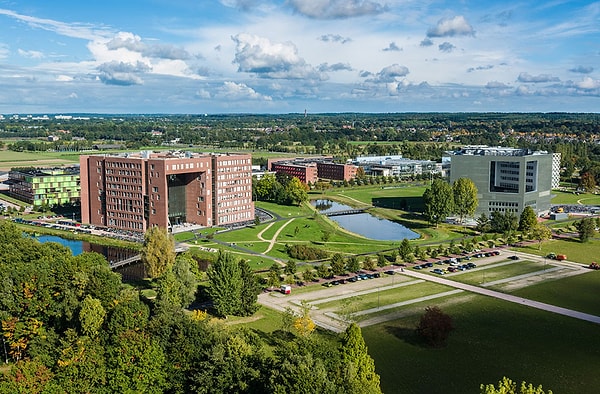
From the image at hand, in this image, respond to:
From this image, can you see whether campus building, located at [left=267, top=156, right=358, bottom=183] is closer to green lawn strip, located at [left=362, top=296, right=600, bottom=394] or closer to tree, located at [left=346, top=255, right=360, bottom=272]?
tree, located at [left=346, top=255, right=360, bottom=272]

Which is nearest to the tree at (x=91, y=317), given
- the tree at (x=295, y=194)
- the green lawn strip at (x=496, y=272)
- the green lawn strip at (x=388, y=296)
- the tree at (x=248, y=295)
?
the tree at (x=248, y=295)

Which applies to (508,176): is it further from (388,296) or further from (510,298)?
(388,296)

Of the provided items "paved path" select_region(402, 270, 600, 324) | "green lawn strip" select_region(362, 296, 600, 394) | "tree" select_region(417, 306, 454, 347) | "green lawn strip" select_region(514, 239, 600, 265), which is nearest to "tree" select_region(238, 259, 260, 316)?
"green lawn strip" select_region(362, 296, 600, 394)

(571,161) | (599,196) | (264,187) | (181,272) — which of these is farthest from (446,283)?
(571,161)

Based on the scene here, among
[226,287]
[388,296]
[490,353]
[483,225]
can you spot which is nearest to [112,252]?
[226,287]

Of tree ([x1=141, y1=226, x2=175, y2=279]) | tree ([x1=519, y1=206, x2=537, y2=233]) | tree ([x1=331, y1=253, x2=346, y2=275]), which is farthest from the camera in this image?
tree ([x1=519, y1=206, x2=537, y2=233])

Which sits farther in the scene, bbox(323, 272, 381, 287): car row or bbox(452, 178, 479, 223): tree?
bbox(452, 178, 479, 223): tree
